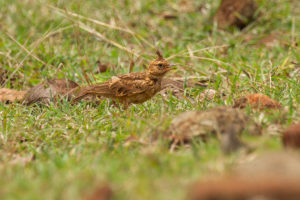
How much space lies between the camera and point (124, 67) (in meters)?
7.63

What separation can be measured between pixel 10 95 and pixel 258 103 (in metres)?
3.13

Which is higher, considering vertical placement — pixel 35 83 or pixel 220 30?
pixel 220 30

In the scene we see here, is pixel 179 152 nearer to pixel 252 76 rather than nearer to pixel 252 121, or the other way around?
pixel 252 121

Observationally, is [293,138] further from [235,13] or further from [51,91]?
[235,13]

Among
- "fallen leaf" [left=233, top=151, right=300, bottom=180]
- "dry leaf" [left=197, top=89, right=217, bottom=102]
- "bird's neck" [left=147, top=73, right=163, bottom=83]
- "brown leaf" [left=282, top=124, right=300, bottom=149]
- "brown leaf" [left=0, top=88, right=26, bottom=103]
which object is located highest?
"bird's neck" [left=147, top=73, right=163, bottom=83]

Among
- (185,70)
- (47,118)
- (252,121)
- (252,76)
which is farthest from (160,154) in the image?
(185,70)

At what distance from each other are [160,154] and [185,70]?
3.95m

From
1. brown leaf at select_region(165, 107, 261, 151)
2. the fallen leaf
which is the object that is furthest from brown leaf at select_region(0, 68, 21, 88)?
the fallen leaf

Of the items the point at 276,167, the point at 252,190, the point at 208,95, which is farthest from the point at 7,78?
the point at 252,190

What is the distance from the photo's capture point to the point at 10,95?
21.2 ft

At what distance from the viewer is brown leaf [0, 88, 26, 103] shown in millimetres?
6375

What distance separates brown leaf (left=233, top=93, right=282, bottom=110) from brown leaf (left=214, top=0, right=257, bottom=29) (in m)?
4.11

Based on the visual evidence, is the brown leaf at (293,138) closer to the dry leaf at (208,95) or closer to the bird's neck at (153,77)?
the dry leaf at (208,95)

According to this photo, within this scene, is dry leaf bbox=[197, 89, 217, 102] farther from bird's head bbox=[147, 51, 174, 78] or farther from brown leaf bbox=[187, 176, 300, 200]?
brown leaf bbox=[187, 176, 300, 200]
